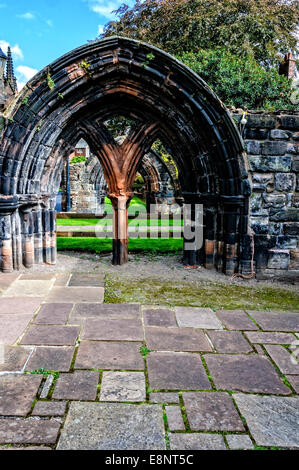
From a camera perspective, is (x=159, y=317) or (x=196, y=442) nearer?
(x=196, y=442)

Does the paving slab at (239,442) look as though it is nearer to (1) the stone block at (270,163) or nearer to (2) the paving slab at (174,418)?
(2) the paving slab at (174,418)

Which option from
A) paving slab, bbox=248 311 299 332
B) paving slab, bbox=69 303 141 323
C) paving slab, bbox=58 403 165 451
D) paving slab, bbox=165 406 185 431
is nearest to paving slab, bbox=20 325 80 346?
paving slab, bbox=69 303 141 323

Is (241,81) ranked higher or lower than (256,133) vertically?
higher

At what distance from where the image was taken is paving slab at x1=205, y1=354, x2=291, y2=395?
2.65 meters

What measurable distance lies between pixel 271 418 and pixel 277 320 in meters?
1.71

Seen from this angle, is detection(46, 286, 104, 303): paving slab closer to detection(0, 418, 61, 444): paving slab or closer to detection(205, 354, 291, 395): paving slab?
detection(205, 354, 291, 395): paving slab

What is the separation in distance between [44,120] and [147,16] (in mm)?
16323

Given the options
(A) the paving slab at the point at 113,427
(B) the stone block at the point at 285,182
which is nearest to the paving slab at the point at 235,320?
(A) the paving slab at the point at 113,427

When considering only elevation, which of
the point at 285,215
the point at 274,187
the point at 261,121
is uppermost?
the point at 261,121

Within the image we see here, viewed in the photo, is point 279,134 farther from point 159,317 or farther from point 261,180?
point 159,317

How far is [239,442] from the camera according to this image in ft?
6.79

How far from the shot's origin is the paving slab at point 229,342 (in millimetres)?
3223

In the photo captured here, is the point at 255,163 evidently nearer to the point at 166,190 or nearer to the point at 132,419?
the point at 132,419

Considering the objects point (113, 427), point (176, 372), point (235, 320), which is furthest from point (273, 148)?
point (113, 427)
